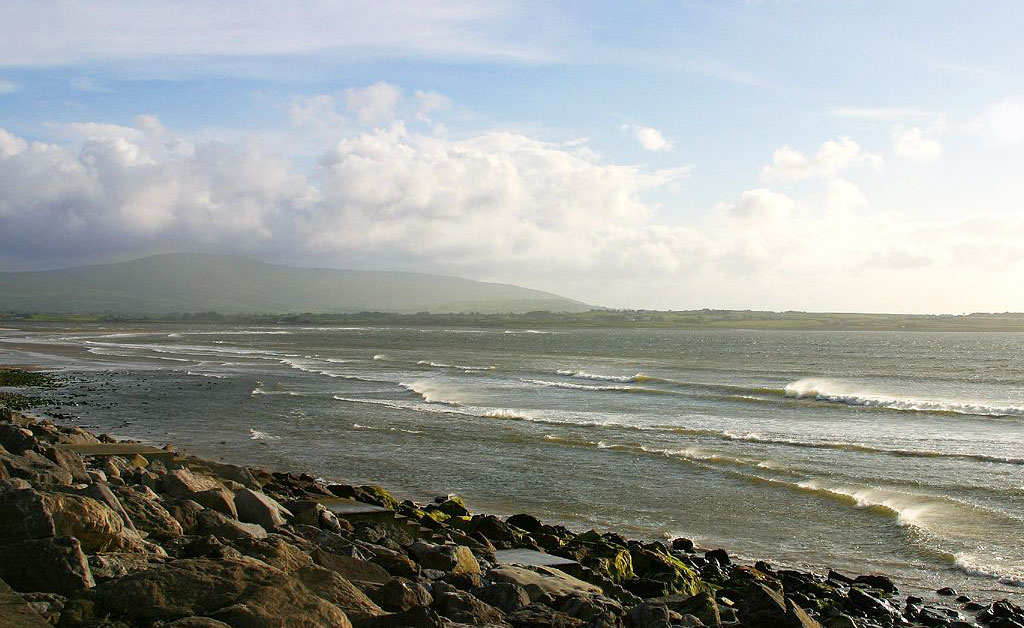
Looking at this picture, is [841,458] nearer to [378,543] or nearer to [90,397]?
[378,543]

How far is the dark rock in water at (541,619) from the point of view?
25.6 ft

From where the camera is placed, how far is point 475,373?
54.4 meters

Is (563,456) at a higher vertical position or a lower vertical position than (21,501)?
lower

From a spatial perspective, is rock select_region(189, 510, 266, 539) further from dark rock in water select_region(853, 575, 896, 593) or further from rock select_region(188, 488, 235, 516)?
dark rock in water select_region(853, 575, 896, 593)

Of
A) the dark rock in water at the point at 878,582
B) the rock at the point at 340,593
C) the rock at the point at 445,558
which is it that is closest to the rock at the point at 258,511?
the rock at the point at 445,558

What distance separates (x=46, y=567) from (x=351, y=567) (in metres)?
2.90

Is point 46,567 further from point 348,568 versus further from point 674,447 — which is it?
point 674,447

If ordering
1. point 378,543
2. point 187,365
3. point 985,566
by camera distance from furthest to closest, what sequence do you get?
point 187,365 → point 985,566 → point 378,543

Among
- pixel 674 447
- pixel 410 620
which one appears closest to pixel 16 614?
pixel 410 620

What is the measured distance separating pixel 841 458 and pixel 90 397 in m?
31.2

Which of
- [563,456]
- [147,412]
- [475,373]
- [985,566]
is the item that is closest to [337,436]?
[563,456]

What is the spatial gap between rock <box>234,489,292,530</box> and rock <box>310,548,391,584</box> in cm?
276

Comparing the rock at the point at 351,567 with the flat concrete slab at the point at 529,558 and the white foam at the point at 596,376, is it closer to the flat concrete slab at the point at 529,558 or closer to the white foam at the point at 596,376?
the flat concrete slab at the point at 529,558

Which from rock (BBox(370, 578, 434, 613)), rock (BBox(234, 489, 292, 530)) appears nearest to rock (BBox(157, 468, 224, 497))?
rock (BBox(234, 489, 292, 530))
